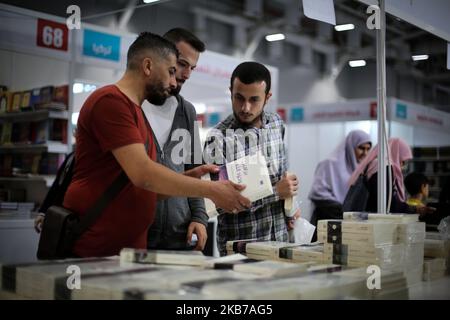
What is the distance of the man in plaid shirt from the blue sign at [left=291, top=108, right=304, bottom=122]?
6.32 metres

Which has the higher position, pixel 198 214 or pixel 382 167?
pixel 382 167

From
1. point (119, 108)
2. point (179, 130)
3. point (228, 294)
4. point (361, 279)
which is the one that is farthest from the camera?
point (179, 130)

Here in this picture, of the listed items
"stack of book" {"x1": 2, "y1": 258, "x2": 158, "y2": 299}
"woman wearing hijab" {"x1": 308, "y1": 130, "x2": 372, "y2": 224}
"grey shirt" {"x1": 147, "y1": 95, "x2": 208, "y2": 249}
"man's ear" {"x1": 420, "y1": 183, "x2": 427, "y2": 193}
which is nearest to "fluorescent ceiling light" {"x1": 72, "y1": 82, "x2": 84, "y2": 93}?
"woman wearing hijab" {"x1": 308, "y1": 130, "x2": 372, "y2": 224}

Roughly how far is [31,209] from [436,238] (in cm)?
344

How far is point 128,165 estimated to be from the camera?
1547mm

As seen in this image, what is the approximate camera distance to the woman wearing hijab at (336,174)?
12.9 feet

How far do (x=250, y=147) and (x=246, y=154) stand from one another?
36mm

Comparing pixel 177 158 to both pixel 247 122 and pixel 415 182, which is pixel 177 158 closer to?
pixel 247 122

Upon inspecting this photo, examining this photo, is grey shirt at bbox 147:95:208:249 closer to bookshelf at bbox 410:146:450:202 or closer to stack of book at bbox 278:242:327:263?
stack of book at bbox 278:242:327:263

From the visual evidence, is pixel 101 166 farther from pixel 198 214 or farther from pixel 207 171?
pixel 198 214

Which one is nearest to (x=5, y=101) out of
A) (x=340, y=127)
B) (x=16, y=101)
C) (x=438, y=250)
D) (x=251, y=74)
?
(x=16, y=101)

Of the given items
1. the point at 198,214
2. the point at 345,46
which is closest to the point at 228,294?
the point at 198,214

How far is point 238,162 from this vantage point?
1.90 m

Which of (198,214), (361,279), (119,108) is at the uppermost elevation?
(119,108)
